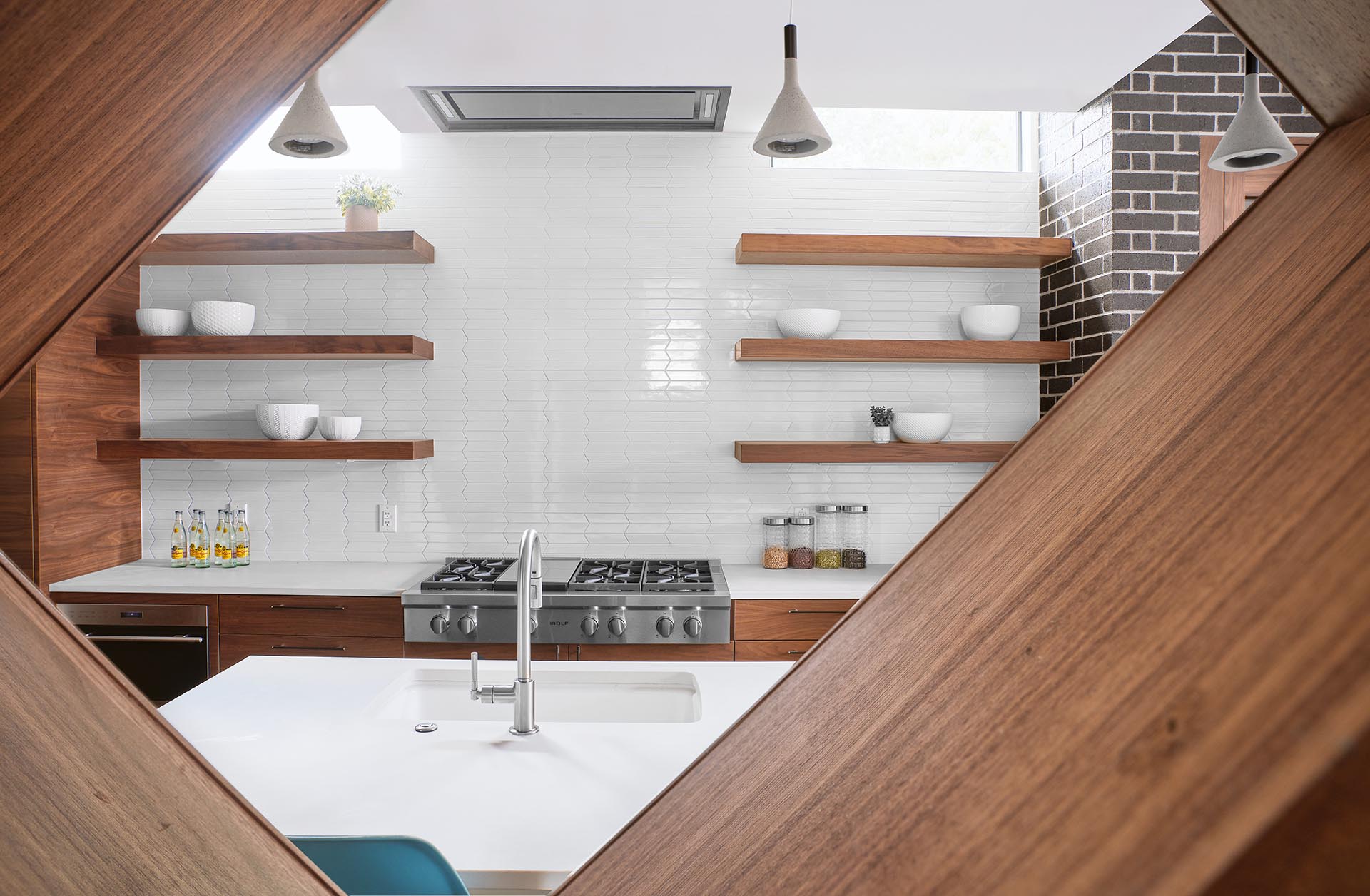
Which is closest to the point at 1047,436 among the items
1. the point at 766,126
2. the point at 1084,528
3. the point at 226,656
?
the point at 1084,528

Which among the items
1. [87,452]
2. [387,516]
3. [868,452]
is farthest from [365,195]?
[868,452]

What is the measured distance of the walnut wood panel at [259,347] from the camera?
342 centimetres

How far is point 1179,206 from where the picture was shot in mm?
3180

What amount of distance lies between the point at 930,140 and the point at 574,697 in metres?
2.98

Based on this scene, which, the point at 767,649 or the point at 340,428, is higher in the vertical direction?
the point at 340,428

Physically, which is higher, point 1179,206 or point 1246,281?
point 1179,206

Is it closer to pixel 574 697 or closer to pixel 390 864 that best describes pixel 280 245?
pixel 574 697

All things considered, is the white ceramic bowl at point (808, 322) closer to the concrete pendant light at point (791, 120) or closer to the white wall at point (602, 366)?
the white wall at point (602, 366)

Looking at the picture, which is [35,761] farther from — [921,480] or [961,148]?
[961,148]

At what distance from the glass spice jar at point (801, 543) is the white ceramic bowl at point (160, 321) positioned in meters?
2.68

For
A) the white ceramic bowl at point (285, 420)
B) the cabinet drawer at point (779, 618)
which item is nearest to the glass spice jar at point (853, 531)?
the cabinet drawer at point (779, 618)

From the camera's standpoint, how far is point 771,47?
8.74ft

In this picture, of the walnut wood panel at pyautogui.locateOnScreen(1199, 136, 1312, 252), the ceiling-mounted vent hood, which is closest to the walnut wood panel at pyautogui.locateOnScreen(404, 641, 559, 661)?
the ceiling-mounted vent hood

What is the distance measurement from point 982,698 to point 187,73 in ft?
0.61
